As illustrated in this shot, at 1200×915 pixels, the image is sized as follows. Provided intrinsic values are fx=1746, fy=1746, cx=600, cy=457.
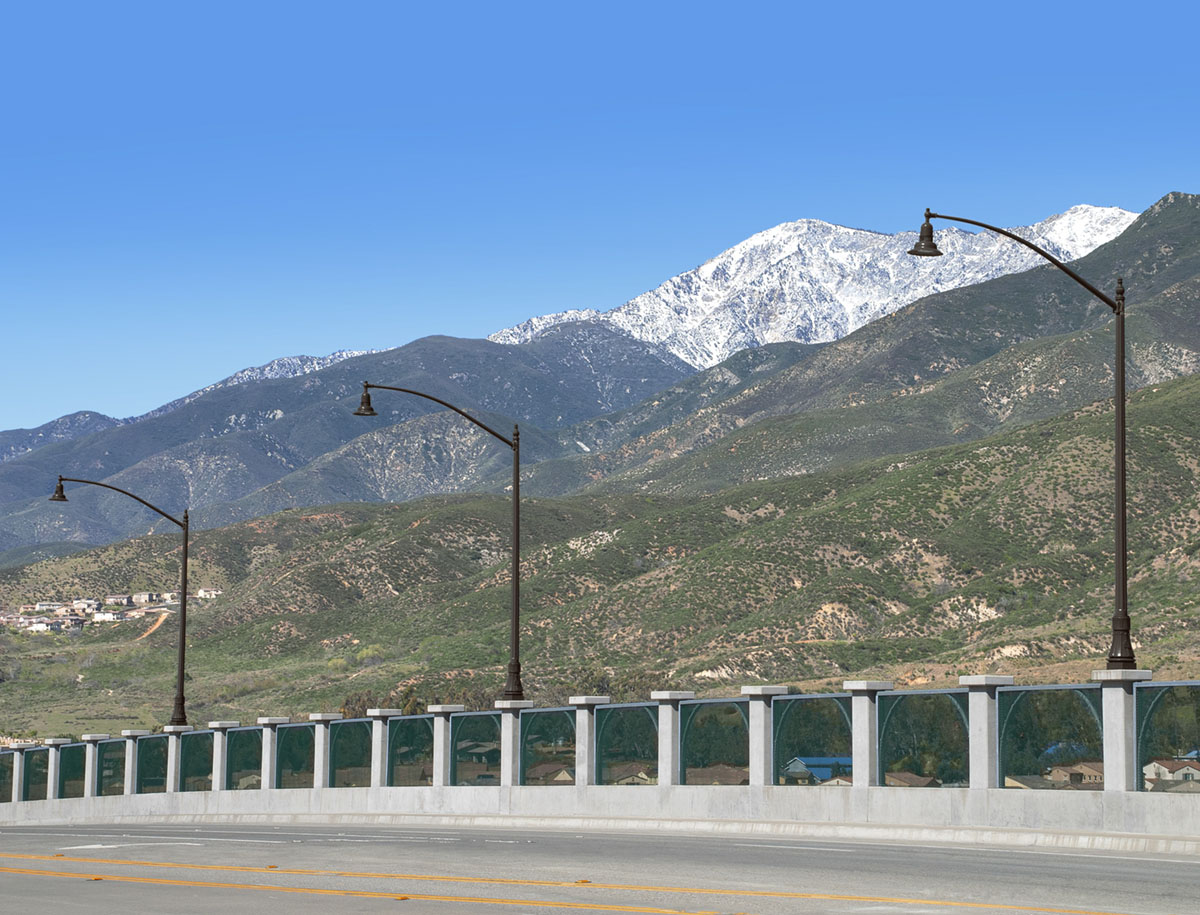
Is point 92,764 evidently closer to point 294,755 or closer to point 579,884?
point 294,755

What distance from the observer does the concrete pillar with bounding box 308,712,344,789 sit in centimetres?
3847

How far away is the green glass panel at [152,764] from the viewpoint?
44.9 metres

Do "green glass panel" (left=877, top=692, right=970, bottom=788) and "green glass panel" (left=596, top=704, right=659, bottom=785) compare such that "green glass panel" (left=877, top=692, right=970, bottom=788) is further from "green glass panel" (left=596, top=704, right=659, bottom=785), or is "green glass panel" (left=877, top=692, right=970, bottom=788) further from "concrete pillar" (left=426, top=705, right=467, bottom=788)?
"concrete pillar" (left=426, top=705, right=467, bottom=788)

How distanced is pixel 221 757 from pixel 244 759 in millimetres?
981

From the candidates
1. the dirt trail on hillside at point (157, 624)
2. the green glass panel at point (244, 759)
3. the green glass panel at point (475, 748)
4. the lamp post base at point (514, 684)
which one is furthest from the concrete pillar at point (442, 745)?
the dirt trail on hillside at point (157, 624)

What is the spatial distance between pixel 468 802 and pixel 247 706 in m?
85.1

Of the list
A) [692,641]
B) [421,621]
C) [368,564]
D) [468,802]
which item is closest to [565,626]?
[692,641]

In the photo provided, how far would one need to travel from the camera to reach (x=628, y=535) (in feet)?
468

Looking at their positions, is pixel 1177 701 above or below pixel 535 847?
above

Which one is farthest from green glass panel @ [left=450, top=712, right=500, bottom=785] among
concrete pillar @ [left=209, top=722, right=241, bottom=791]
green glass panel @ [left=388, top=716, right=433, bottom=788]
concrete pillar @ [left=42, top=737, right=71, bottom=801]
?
concrete pillar @ [left=42, top=737, right=71, bottom=801]

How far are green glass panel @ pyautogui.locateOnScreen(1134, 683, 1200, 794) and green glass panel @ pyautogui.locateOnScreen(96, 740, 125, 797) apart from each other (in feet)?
102

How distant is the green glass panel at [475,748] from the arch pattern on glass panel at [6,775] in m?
21.8

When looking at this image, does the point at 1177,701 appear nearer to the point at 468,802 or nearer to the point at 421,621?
the point at 468,802

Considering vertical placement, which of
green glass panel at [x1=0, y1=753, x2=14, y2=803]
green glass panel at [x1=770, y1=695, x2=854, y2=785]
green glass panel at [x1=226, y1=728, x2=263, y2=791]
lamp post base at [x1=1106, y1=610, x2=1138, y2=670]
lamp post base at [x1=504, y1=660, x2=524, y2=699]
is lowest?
green glass panel at [x1=0, y1=753, x2=14, y2=803]
